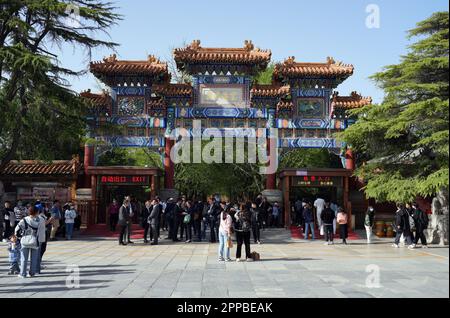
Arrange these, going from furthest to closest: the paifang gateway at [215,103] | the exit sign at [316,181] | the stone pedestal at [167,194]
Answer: the paifang gateway at [215,103] → the stone pedestal at [167,194] → the exit sign at [316,181]

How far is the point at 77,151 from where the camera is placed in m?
31.1

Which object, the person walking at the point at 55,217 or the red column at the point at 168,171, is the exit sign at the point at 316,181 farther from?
the person walking at the point at 55,217

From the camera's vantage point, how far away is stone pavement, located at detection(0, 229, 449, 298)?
23.8 feet

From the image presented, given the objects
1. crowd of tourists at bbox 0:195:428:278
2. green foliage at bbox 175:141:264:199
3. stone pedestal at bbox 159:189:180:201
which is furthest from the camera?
green foliage at bbox 175:141:264:199

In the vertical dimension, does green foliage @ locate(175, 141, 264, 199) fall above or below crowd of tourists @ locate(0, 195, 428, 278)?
above

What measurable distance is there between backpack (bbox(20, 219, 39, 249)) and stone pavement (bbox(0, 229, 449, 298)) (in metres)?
0.68

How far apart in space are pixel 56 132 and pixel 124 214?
5.06 meters

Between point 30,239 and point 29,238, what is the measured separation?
31 millimetres

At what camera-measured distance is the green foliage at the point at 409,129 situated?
14.2 meters

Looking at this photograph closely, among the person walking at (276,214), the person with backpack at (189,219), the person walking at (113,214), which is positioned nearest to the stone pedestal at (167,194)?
the person walking at (113,214)

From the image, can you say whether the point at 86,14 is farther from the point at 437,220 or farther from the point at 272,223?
the point at 437,220

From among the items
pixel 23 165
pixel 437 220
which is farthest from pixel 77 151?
pixel 437 220

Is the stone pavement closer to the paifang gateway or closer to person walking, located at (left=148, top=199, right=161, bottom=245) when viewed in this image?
person walking, located at (left=148, top=199, right=161, bottom=245)

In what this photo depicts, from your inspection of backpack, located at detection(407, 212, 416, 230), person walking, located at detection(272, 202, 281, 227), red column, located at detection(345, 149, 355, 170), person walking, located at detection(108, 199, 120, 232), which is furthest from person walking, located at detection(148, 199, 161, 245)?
red column, located at detection(345, 149, 355, 170)
